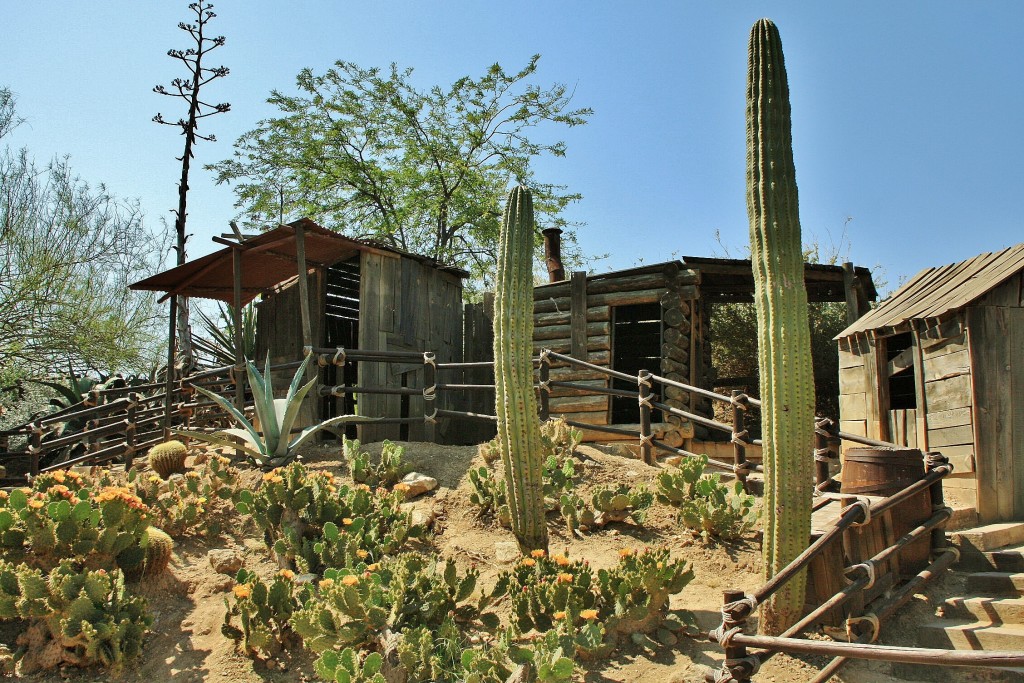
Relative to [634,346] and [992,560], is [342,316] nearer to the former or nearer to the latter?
[634,346]

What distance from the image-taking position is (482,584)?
5438 mm

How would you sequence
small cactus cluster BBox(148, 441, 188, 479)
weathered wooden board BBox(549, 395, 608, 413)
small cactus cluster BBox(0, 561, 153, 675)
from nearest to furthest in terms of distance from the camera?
small cactus cluster BBox(0, 561, 153, 675)
small cactus cluster BBox(148, 441, 188, 479)
weathered wooden board BBox(549, 395, 608, 413)

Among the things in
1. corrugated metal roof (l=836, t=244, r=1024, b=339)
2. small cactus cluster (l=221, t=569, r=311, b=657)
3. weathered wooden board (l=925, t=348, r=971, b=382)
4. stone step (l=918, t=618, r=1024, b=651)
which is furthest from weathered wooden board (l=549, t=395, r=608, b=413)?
small cactus cluster (l=221, t=569, r=311, b=657)

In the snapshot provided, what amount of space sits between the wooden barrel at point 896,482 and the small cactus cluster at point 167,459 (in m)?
6.19

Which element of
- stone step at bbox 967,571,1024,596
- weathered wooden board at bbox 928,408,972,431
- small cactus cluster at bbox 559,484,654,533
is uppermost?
weathered wooden board at bbox 928,408,972,431

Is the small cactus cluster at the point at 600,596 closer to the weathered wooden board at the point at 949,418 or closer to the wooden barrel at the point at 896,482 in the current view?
the wooden barrel at the point at 896,482

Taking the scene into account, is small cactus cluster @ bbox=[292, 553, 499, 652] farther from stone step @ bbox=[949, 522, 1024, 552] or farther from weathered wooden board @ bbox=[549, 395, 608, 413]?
weathered wooden board @ bbox=[549, 395, 608, 413]

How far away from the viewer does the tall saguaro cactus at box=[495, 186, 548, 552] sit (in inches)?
217

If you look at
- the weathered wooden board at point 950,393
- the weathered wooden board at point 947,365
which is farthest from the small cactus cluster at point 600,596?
the weathered wooden board at point 947,365

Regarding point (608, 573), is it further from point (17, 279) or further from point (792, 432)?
point (17, 279)

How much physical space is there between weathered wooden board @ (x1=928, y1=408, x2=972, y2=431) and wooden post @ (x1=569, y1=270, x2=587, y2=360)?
20.9 ft

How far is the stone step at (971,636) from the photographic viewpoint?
4.45 metres

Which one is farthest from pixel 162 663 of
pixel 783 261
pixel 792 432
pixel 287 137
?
pixel 287 137

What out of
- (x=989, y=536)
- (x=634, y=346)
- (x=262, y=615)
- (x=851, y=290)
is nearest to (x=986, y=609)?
(x=989, y=536)
